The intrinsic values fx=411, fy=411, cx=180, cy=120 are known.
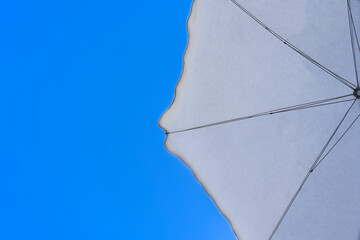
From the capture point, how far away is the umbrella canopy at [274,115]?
12.9ft

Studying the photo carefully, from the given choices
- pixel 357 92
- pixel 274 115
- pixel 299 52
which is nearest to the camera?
pixel 357 92

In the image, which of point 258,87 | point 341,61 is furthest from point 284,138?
point 341,61

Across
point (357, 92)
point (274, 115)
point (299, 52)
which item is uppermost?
point (299, 52)

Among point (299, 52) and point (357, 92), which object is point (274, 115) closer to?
point (299, 52)

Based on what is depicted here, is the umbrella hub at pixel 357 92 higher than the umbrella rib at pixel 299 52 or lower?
lower

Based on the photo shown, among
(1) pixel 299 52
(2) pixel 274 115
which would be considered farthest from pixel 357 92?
(2) pixel 274 115

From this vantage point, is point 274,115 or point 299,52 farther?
point 274,115

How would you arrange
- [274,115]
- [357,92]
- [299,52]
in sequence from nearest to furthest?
[357,92] < [299,52] < [274,115]

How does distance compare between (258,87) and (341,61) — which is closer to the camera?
(341,61)

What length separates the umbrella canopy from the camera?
394 cm

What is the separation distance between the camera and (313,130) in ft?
13.4

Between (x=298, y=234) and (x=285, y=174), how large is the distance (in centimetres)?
67

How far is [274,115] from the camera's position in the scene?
13.8ft

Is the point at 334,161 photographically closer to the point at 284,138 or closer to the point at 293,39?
the point at 284,138
